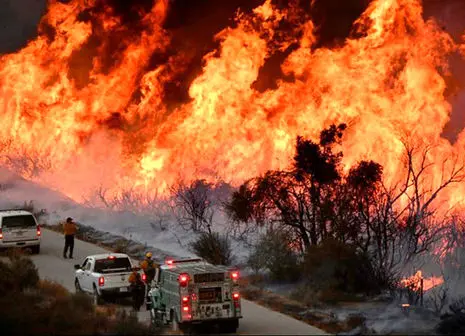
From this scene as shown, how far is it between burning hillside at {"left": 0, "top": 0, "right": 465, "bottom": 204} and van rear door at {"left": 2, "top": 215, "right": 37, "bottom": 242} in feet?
44.3

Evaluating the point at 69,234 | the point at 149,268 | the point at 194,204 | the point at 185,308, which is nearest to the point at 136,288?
the point at 149,268

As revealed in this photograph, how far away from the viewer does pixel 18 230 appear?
47.3 metres

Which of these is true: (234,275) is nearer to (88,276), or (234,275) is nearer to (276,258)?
(88,276)

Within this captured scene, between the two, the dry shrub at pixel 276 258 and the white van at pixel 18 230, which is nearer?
the dry shrub at pixel 276 258

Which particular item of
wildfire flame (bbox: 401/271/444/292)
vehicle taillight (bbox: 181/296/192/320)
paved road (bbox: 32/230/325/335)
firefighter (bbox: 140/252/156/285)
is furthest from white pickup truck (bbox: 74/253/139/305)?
wildfire flame (bbox: 401/271/444/292)

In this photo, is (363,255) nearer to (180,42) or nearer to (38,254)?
(38,254)

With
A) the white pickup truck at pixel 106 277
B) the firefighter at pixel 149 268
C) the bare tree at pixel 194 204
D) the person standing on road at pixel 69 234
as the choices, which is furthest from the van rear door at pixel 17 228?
the firefighter at pixel 149 268

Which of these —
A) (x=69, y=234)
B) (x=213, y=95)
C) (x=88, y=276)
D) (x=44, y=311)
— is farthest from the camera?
(x=213, y=95)

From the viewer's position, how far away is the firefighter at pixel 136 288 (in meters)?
35.4

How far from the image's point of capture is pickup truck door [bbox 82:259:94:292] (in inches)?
1463

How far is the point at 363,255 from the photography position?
1547 inches

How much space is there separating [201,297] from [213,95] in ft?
103

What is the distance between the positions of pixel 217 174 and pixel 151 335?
3053 cm

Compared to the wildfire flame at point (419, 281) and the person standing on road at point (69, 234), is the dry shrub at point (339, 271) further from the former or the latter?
the person standing on road at point (69, 234)
